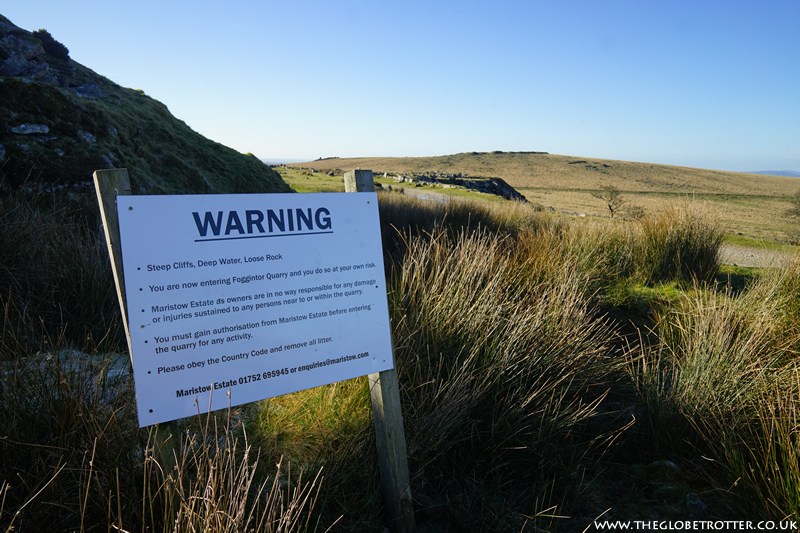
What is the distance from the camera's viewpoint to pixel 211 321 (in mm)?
1663

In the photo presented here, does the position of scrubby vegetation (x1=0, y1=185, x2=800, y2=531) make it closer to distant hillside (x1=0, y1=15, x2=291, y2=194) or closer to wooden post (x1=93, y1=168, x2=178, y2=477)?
wooden post (x1=93, y1=168, x2=178, y2=477)

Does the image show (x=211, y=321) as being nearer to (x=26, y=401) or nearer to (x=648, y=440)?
(x=26, y=401)

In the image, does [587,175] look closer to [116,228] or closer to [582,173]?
[582,173]

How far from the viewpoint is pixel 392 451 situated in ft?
6.77

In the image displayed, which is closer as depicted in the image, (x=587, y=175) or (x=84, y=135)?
(x=84, y=135)

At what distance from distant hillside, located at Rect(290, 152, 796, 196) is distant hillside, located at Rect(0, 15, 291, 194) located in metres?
57.5

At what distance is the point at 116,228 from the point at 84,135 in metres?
6.34

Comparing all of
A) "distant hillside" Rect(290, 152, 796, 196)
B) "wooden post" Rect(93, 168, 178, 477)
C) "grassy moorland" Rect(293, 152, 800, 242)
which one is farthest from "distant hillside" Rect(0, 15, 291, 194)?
"grassy moorland" Rect(293, 152, 800, 242)

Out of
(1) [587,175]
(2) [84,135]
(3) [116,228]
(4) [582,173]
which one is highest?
(4) [582,173]

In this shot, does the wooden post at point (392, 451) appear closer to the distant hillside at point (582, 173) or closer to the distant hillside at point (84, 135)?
the distant hillside at point (84, 135)

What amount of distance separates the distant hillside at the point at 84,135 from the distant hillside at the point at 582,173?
57.5 m

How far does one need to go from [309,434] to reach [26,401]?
1.24 m

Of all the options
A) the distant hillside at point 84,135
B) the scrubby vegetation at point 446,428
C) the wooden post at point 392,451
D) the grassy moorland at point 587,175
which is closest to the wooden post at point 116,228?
the scrubby vegetation at point 446,428

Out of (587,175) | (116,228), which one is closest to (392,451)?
(116,228)
